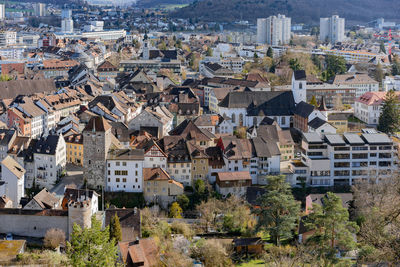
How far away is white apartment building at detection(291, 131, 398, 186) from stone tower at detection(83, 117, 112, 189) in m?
10.9

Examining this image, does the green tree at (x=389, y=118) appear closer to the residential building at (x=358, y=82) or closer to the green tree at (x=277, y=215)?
the residential building at (x=358, y=82)

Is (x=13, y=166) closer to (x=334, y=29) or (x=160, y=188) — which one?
(x=160, y=188)

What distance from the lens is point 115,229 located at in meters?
25.2

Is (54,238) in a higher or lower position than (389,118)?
lower

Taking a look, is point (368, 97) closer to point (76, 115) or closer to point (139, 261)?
point (76, 115)

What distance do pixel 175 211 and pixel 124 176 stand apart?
142 inches

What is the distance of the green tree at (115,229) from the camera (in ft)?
82.2

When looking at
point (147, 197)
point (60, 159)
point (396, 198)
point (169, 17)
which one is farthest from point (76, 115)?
point (169, 17)

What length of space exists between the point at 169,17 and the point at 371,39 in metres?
44.6

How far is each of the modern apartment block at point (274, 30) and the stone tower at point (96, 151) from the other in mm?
66274

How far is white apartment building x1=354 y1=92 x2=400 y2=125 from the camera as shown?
45.8 meters

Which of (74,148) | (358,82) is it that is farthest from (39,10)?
(74,148)

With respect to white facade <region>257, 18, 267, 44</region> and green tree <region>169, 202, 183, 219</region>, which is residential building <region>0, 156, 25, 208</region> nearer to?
green tree <region>169, 202, 183, 219</region>

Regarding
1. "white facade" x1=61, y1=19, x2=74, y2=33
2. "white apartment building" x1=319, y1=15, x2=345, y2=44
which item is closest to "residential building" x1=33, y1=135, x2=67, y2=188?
"white apartment building" x1=319, y1=15, x2=345, y2=44
